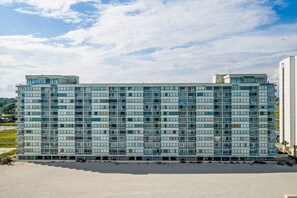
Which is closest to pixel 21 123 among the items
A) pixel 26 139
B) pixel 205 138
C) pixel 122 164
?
pixel 26 139

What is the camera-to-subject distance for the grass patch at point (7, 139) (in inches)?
5768

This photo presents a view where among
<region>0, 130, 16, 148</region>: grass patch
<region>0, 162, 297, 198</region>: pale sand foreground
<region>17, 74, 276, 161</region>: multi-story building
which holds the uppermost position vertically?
<region>17, 74, 276, 161</region>: multi-story building

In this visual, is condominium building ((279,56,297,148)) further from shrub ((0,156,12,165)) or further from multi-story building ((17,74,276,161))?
shrub ((0,156,12,165))

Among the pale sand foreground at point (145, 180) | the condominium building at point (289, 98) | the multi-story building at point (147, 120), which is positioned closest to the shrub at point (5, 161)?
the pale sand foreground at point (145, 180)

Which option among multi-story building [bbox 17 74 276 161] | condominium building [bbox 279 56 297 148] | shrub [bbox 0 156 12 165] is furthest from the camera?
condominium building [bbox 279 56 297 148]

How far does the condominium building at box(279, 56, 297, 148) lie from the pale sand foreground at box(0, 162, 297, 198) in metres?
28.9

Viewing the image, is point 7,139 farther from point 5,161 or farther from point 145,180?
point 145,180

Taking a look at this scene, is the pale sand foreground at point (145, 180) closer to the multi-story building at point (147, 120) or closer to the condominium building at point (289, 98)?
the multi-story building at point (147, 120)

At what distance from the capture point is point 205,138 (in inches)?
4286

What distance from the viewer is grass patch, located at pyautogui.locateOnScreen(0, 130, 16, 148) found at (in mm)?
146500

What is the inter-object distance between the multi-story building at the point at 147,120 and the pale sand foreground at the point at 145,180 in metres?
6.77

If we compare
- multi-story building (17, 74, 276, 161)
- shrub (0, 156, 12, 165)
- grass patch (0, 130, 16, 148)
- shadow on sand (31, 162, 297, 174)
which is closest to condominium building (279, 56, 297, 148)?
multi-story building (17, 74, 276, 161)

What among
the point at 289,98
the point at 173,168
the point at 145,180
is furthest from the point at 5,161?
the point at 289,98

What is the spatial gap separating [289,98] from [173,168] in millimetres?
63283
